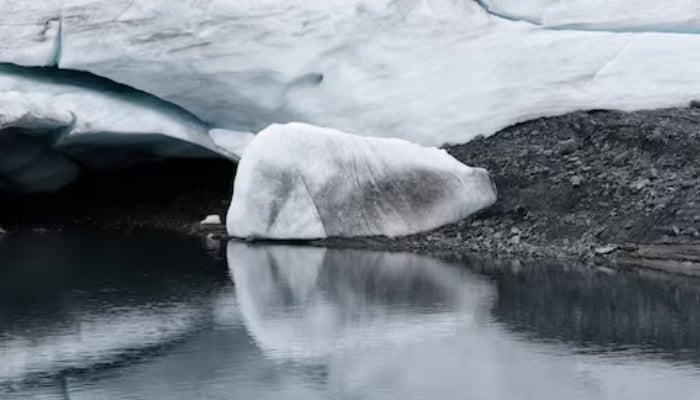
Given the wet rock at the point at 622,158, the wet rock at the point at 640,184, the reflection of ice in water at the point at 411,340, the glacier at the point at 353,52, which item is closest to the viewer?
the reflection of ice in water at the point at 411,340

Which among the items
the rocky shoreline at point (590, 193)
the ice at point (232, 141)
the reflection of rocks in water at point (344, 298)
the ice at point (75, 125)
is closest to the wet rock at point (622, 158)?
the rocky shoreline at point (590, 193)

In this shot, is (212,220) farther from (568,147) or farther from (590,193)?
(590,193)

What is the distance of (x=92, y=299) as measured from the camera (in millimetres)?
10141

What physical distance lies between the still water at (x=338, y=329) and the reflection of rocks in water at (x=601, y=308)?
0.02 meters

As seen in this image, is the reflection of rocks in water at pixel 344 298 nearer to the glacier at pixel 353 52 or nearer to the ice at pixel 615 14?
the glacier at pixel 353 52

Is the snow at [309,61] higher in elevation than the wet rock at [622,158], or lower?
higher

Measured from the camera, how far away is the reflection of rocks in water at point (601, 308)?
8453mm

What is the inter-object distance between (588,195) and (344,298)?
303 centimetres

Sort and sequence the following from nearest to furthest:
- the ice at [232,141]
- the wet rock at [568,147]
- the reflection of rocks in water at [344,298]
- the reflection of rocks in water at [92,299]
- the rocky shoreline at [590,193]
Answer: the reflection of rocks in water at [92,299] < the reflection of rocks in water at [344,298] < the rocky shoreline at [590,193] < the wet rock at [568,147] < the ice at [232,141]

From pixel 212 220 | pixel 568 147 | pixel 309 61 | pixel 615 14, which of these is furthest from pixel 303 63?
pixel 615 14

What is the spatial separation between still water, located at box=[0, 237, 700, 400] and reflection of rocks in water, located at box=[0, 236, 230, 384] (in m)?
0.02

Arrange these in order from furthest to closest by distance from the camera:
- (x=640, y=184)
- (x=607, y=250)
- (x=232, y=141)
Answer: (x=232, y=141) → (x=640, y=184) → (x=607, y=250)

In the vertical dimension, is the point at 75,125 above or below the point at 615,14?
below

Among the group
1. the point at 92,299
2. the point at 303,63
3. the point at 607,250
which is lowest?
the point at 92,299
